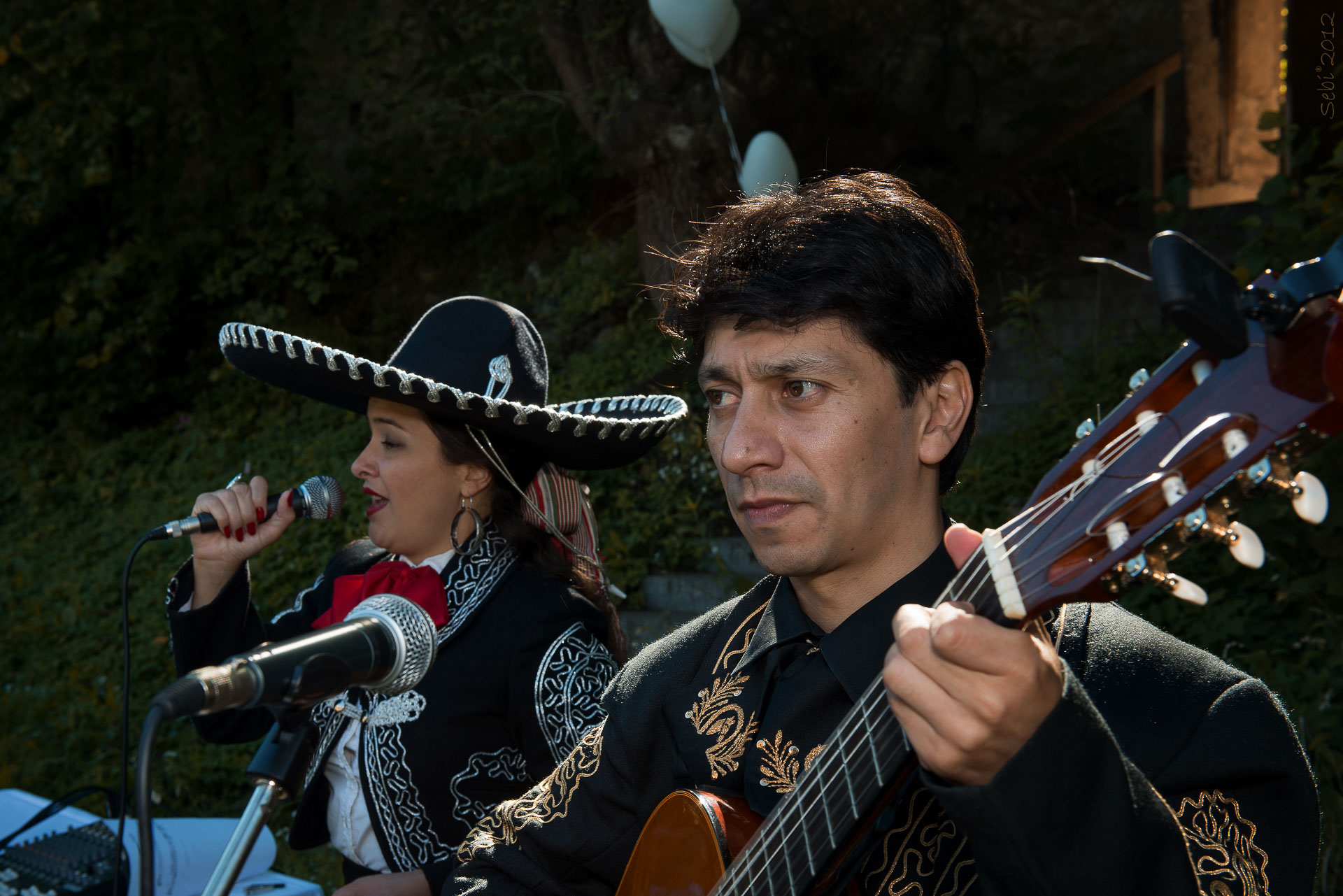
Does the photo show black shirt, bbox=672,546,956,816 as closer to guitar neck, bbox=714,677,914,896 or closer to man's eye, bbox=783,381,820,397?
guitar neck, bbox=714,677,914,896

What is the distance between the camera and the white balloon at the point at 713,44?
6.30m

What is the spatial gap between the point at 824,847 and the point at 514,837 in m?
0.84

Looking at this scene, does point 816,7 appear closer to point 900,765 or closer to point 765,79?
point 765,79

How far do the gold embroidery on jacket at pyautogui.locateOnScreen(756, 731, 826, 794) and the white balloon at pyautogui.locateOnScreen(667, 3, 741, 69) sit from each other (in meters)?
5.35

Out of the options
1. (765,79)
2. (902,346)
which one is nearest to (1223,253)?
(765,79)

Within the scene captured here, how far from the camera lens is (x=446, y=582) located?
269 cm

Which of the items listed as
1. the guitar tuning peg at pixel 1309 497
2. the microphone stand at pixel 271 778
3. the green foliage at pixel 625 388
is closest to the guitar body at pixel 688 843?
the microphone stand at pixel 271 778

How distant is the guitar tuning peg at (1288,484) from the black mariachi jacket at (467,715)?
169cm

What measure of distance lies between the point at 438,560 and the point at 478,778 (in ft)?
1.85

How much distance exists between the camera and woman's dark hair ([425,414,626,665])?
→ 272 centimetres

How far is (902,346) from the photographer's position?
1.73 meters

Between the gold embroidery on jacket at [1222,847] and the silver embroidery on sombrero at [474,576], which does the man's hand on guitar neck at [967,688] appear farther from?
the silver embroidery on sombrero at [474,576]

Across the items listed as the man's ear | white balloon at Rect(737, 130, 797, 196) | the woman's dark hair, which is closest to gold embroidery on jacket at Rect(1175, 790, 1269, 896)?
the man's ear

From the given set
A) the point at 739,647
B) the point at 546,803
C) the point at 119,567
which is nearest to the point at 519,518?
the point at 546,803
